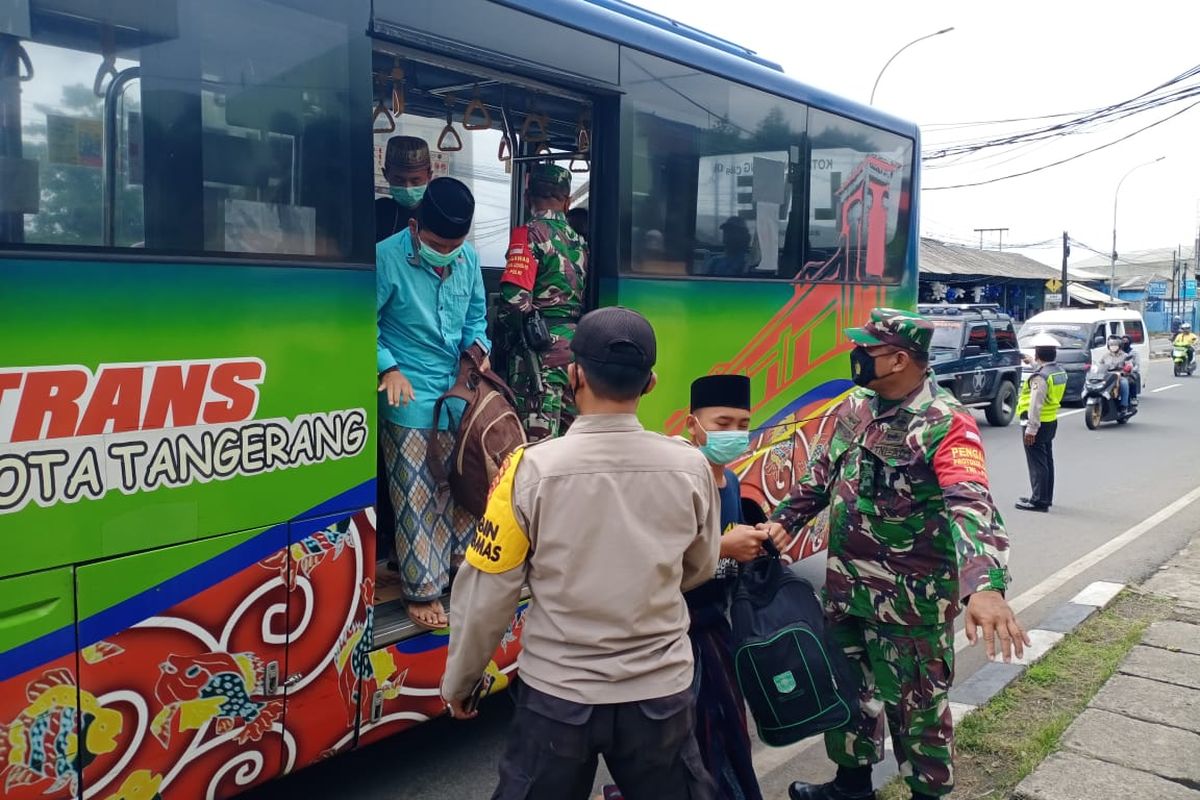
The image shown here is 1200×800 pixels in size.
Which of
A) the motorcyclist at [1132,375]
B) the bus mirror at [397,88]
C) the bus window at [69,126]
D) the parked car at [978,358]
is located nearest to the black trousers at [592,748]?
the bus window at [69,126]

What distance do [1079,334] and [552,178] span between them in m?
16.9

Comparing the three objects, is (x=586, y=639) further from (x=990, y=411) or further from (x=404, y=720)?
(x=990, y=411)

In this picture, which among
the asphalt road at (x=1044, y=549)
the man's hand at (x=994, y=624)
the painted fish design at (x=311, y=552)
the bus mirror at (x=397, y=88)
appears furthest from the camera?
the bus mirror at (x=397, y=88)

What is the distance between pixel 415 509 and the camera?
3.86 meters

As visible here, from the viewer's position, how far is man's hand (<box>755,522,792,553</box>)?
3.16m

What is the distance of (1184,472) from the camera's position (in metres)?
11.8

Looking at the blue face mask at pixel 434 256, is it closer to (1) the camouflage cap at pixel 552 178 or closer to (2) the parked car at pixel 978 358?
(1) the camouflage cap at pixel 552 178

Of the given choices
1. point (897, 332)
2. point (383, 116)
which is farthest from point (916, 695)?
point (383, 116)

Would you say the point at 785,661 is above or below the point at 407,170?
below

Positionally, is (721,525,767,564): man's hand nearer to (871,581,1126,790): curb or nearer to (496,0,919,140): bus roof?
(871,581,1126,790): curb

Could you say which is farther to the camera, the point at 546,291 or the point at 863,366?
the point at 546,291

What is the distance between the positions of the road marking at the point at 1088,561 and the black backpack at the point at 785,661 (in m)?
2.69

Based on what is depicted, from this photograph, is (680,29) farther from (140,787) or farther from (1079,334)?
(1079,334)

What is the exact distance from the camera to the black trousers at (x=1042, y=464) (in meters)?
9.52
